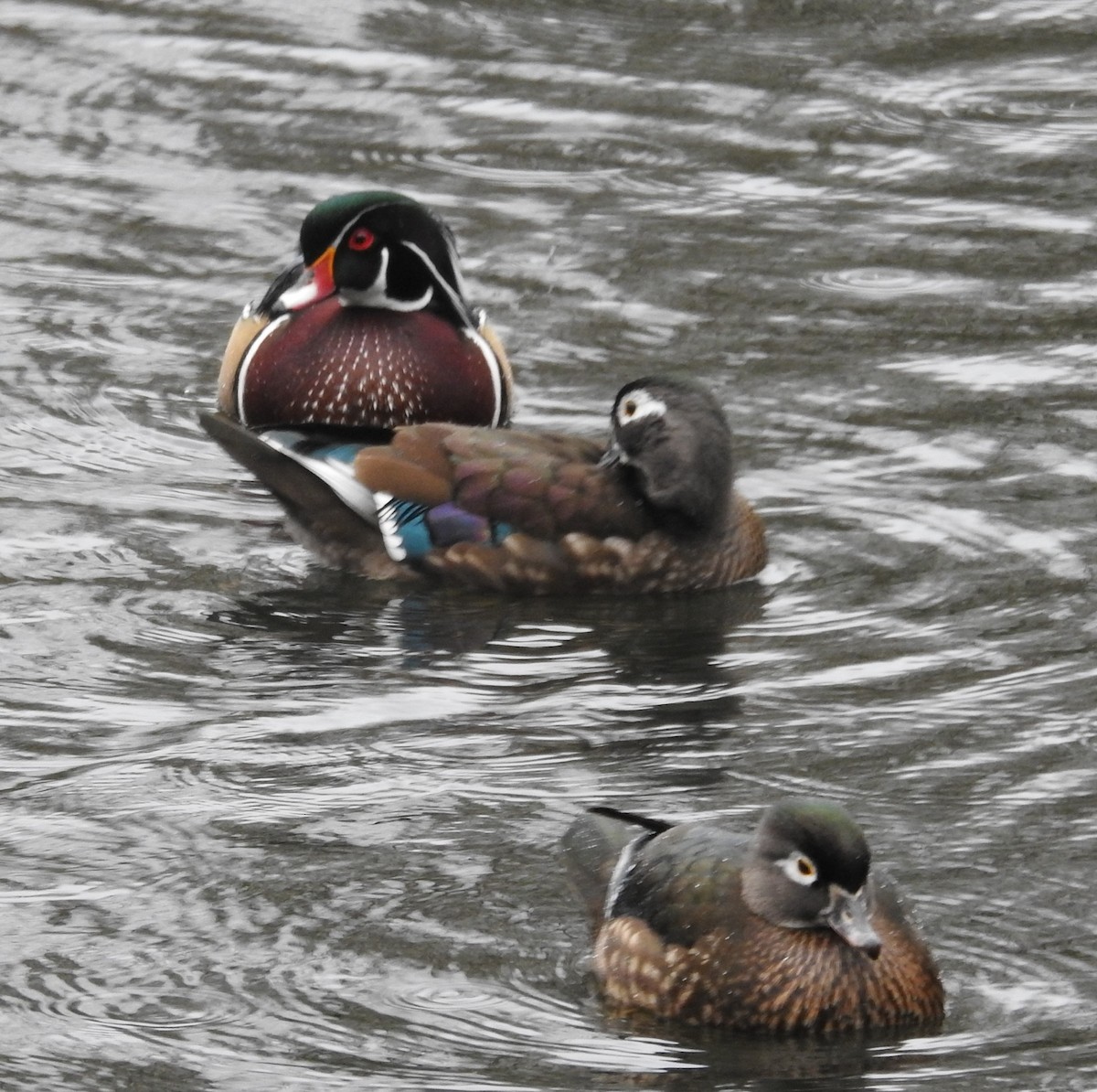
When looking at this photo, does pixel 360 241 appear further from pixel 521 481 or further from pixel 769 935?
pixel 769 935

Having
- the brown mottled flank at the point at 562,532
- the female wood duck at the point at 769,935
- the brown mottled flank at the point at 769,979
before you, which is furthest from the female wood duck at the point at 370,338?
the brown mottled flank at the point at 769,979

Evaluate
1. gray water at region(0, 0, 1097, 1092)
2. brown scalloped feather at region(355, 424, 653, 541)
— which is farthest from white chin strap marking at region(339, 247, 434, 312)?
brown scalloped feather at region(355, 424, 653, 541)

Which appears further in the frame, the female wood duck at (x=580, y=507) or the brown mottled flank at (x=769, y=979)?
the female wood duck at (x=580, y=507)

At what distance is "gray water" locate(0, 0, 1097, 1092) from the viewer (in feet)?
20.1

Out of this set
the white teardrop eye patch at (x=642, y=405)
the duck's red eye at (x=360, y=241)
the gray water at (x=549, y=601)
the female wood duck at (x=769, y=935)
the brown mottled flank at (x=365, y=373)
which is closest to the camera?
the female wood duck at (x=769, y=935)

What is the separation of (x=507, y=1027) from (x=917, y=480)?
4121 mm

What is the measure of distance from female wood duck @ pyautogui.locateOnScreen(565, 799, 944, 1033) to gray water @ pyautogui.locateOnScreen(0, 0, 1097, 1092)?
0.09 meters

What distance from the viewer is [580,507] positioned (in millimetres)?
8844

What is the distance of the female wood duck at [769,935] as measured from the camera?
5.97 meters

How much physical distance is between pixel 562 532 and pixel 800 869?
9.68ft

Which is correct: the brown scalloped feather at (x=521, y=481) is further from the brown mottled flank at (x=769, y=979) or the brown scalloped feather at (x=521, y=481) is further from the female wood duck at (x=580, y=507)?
the brown mottled flank at (x=769, y=979)

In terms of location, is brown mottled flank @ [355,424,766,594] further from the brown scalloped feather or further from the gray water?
the gray water

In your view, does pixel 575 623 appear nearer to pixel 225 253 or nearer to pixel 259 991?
pixel 259 991

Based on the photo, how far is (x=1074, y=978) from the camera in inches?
238
